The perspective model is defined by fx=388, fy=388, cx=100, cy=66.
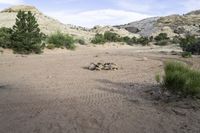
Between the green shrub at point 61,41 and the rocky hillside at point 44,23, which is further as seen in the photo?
the rocky hillside at point 44,23

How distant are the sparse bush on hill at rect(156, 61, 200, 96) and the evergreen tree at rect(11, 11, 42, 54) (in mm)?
21971

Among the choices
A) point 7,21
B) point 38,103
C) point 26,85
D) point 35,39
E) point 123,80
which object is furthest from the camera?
point 7,21

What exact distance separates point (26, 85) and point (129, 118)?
6.00m

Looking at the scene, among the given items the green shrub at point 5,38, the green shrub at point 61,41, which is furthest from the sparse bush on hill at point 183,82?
the green shrub at point 61,41

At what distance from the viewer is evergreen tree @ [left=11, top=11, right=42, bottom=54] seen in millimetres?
32375

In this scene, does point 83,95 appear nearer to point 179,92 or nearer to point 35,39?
point 179,92

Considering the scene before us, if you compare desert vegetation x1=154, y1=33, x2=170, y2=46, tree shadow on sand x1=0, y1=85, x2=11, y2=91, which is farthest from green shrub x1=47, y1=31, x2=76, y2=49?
tree shadow on sand x1=0, y1=85, x2=11, y2=91

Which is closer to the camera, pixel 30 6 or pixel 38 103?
pixel 38 103

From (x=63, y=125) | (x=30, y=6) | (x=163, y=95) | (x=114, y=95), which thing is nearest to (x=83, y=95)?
(x=114, y=95)

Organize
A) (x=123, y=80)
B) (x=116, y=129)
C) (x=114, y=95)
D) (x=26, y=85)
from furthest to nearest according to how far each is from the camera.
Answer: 1. (x=123, y=80)
2. (x=26, y=85)
3. (x=114, y=95)
4. (x=116, y=129)

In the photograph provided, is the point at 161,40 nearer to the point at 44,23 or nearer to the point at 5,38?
the point at 44,23

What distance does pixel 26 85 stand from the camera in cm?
1417

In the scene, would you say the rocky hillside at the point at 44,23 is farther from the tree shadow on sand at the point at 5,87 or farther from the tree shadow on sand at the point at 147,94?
the tree shadow on sand at the point at 147,94

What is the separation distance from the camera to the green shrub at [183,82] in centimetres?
1109
